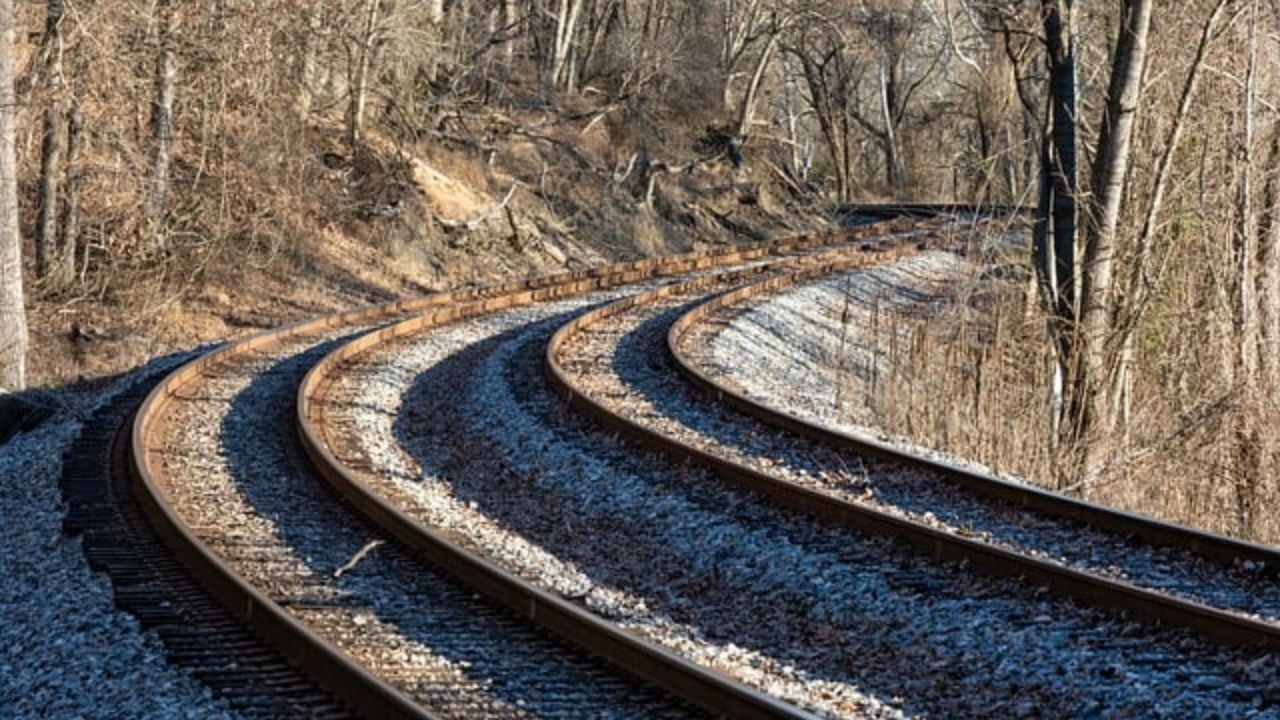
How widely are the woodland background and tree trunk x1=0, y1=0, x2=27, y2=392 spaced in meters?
0.04

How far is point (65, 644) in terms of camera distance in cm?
839

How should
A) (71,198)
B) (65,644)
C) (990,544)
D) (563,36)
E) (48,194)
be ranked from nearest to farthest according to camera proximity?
(65,644) < (990,544) < (48,194) < (71,198) < (563,36)

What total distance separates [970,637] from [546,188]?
2817 cm

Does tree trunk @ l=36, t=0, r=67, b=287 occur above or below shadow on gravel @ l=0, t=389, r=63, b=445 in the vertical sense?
above

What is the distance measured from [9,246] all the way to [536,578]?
1161cm

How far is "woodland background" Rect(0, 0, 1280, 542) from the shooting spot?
17.9 meters

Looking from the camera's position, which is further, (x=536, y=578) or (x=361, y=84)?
(x=361, y=84)

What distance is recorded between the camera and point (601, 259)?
33.8 meters

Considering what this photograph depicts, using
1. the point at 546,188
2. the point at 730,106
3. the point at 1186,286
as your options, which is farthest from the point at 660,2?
the point at 1186,286

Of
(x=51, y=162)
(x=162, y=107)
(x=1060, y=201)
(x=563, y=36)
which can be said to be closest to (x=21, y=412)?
(x=51, y=162)

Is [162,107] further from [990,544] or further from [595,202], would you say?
[990,544]

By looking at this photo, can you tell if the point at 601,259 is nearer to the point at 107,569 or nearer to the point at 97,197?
the point at 97,197

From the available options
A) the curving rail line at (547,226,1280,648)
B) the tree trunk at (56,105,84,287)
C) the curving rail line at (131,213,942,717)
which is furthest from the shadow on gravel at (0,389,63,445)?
the tree trunk at (56,105,84,287)

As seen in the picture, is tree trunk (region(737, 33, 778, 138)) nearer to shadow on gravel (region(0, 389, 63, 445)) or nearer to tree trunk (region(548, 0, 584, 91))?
tree trunk (region(548, 0, 584, 91))
